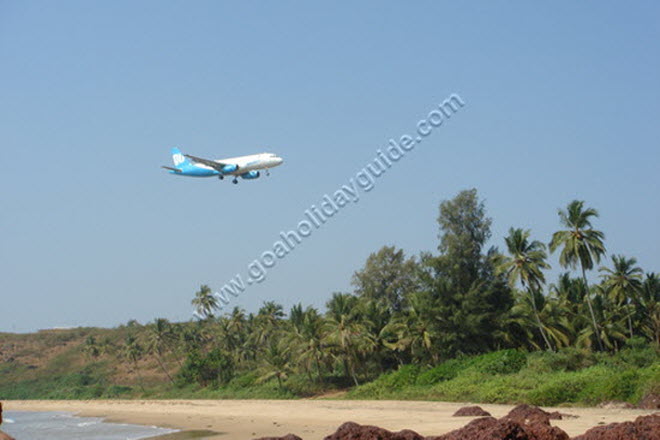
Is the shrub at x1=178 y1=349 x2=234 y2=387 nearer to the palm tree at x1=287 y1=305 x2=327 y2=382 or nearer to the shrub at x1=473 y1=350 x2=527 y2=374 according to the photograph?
the palm tree at x1=287 y1=305 x2=327 y2=382

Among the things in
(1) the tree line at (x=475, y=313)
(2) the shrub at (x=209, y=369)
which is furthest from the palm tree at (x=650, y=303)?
(2) the shrub at (x=209, y=369)

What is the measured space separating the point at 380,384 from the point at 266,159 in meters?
19.3

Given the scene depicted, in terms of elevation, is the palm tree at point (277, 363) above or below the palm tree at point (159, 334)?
below

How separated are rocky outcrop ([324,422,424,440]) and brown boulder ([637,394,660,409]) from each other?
18665 mm

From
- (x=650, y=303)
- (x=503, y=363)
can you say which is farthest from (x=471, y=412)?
(x=650, y=303)

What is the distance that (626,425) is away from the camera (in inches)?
546

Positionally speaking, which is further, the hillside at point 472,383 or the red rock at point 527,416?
the hillside at point 472,383

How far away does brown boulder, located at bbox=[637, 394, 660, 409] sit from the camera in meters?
30.7

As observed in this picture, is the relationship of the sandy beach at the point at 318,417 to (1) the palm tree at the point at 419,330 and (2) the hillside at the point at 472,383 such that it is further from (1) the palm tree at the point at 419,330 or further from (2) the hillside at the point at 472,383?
(1) the palm tree at the point at 419,330

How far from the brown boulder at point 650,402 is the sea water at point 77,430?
22.7 metres

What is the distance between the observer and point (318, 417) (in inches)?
1519

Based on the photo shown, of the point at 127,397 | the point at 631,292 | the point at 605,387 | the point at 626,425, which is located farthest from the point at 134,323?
the point at 626,425

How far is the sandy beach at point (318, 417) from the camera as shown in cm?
2825

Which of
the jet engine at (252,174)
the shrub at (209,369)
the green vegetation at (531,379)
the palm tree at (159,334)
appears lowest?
the green vegetation at (531,379)
